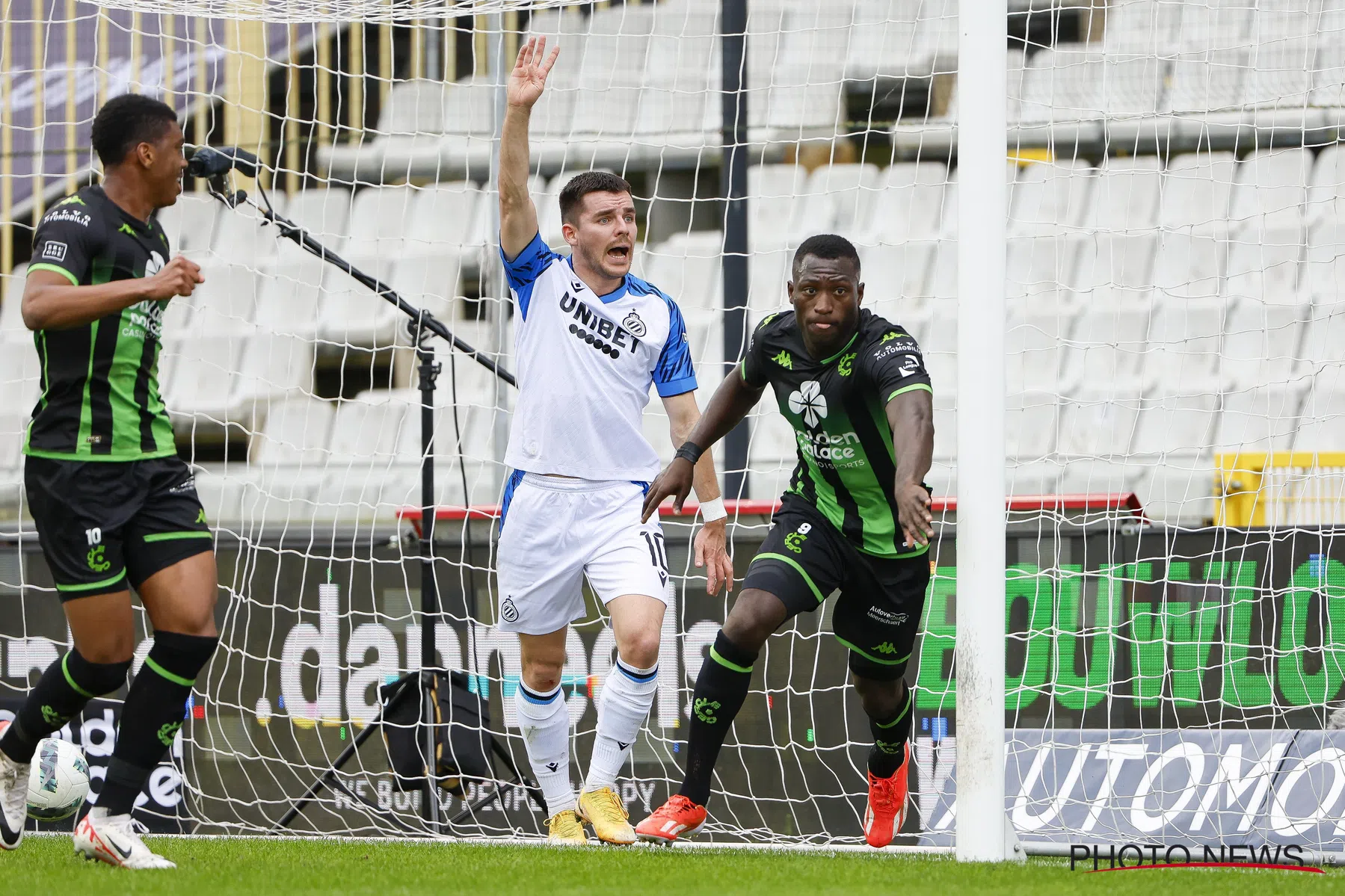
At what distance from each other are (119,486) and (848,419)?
203cm

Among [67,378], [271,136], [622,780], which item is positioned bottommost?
[622,780]

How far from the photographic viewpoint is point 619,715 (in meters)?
4.63

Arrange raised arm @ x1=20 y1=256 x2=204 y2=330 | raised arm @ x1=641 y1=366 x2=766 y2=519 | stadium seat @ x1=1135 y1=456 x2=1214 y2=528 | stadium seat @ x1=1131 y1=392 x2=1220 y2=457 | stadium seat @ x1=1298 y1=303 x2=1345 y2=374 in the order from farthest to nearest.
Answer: stadium seat @ x1=1298 y1=303 x2=1345 y2=374 → stadium seat @ x1=1131 y1=392 x2=1220 y2=457 → stadium seat @ x1=1135 y1=456 x2=1214 y2=528 → raised arm @ x1=641 y1=366 x2=766 y2=519 → raised arm @ x1=20 y1=256 x2=204 y2=330

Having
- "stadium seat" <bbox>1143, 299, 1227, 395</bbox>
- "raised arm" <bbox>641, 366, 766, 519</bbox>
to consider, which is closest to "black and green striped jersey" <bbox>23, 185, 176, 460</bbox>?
"raised arm" <bbox>641, 366, 766, 519</bbox>

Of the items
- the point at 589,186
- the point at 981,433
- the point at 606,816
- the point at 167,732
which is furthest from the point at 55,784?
A: the point at 981,433

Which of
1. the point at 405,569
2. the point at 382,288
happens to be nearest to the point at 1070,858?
the point at 405,569

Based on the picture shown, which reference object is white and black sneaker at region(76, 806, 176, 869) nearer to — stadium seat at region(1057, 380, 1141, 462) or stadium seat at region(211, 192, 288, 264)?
stadium seat at region(1057, 380, 1141, 462)

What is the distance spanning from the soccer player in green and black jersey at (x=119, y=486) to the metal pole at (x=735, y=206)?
2.80 m

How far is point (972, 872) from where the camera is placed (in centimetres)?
376

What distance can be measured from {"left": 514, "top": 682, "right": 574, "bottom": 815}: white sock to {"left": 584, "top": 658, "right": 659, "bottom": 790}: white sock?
171 millimetres

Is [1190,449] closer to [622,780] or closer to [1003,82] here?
→ [622,780]

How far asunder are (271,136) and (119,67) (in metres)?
1.32

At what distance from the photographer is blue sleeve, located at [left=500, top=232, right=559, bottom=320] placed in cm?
472

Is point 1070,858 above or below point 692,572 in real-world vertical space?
below
